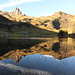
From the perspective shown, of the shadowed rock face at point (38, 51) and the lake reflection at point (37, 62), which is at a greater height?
the lake reflection at point (37, 62)

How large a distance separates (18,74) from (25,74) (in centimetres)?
126

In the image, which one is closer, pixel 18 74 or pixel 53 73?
pixel 18 74

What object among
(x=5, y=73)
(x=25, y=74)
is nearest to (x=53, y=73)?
(x=25, y=74)

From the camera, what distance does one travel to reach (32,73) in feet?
83.4

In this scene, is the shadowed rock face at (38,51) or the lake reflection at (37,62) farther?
the shadowed rock face at (38,51)

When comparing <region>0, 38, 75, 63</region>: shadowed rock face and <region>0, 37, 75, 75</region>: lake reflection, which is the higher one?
<region>0, 37, 75, 75</region>: lake reflection

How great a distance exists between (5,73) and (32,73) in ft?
16.5

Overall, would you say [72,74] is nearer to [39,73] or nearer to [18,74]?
[39,73]

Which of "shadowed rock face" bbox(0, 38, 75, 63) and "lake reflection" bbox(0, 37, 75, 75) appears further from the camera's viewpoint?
"shadowed rock face" bbox(0, 38, 75, 63)

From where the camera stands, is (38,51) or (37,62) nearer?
(37,62)

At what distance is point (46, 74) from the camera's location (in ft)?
81.6

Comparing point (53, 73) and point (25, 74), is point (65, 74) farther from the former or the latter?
point (25, 74)

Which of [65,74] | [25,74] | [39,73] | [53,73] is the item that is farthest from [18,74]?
[65,74]

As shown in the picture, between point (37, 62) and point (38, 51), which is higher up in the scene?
point (37, 62)
